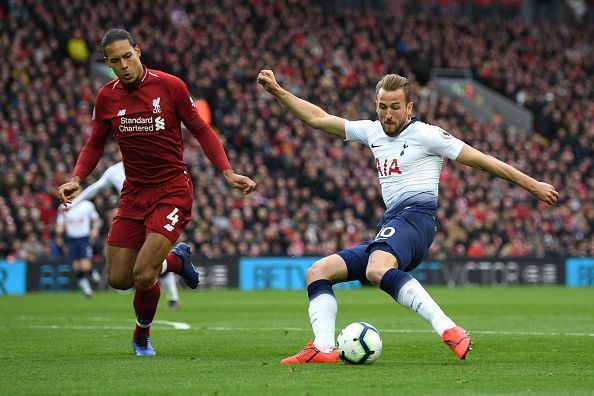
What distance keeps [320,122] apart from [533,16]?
41362 millimetres

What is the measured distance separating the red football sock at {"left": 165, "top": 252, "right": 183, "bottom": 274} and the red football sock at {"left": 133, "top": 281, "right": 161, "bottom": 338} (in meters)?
0.53

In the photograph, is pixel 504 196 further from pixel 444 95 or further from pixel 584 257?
pixel 444 95

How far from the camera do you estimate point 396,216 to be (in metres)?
9.46

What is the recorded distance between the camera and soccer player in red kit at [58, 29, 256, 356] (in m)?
9.80

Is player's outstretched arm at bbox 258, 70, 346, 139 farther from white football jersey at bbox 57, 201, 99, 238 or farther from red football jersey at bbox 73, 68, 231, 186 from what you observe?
white football jersey at bbox 57, 201, 99, 238

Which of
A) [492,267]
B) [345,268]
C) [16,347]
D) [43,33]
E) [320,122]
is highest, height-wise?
[43,33]

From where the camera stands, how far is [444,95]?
41.7m

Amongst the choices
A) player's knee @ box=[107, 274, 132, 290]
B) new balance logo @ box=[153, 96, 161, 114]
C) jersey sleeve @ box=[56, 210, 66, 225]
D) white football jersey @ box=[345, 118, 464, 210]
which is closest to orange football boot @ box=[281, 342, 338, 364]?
white football jersey @ box=[345, 118, 464, 210]

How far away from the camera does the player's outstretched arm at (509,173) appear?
8.57 metres

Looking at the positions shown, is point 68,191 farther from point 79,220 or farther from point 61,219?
point 61,219

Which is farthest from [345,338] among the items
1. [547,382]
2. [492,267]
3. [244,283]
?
[492,267]

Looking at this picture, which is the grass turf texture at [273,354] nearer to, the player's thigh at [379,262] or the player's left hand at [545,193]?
the player's thigh at [379,262]

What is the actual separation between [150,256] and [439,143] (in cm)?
261

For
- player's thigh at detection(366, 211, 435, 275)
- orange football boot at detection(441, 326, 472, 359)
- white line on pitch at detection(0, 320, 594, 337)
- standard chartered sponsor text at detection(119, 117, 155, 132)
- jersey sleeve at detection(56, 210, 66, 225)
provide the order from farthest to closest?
jersey sleeve at detection(56, 210, 66, 225) < white line on pitch at detection(0, 320, 594, 337) < standard chartered sponsor text at detection(119, 117, 155, 132) < player's thigh at detection(366, 211, 435, 275) < orange football boot at detection(441, 326, 472, 359)
